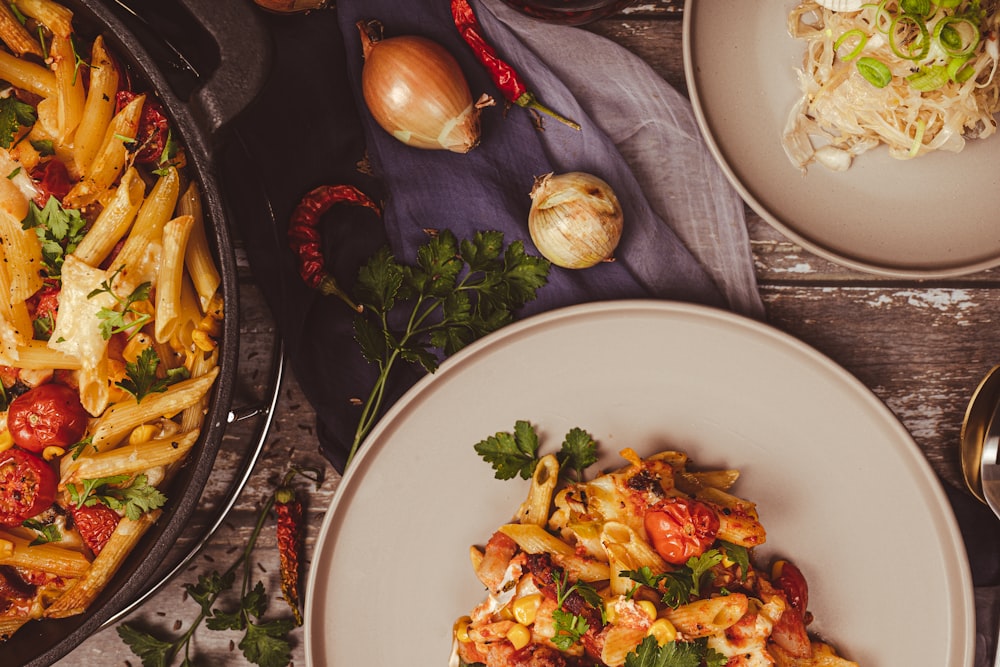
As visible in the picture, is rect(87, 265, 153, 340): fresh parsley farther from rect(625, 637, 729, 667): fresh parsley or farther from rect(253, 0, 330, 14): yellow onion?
rect(625, 637, 729, 667): fresh parsley

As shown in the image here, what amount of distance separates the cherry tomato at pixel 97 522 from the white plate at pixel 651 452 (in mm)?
457

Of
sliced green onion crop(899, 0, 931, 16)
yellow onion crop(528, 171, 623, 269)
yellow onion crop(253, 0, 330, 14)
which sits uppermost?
yellow onion crop(253, 0, 330, 14)

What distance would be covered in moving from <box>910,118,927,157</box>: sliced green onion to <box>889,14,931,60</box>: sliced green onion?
15 centimetres

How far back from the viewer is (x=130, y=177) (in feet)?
5.00

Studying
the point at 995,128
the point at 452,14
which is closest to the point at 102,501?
the point at 452,14

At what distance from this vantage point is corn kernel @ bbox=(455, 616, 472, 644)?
1748mm

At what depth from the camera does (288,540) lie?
6.39 feet

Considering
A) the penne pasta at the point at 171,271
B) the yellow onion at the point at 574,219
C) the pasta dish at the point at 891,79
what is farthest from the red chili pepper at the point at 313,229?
the pasta dish at the point at 891,79

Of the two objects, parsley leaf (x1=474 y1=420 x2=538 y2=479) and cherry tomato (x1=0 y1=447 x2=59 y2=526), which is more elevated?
cherry tomato (x1=0 y1=447 x2=59 y2=526)

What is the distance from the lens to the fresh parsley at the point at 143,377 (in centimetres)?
151

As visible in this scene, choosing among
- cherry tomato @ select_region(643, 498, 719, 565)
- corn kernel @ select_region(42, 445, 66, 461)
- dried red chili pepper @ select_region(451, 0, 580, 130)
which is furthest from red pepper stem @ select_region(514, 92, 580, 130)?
corn kernel @ select_region(42, 445, 66, 461)

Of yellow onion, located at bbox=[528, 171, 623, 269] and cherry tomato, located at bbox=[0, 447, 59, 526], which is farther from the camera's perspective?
yellow onion, located at bbox=[528, 171, 623, 269]

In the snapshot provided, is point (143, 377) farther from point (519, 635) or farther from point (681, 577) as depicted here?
point (681, 577)

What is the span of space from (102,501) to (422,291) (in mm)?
836
